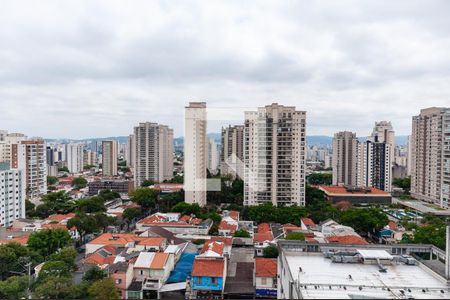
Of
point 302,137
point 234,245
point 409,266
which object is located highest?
point 302,137

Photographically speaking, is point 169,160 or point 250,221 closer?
point 250,221

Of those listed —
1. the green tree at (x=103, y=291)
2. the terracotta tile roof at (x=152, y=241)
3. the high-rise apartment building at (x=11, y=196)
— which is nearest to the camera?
the green tree at (x=103, y=291)

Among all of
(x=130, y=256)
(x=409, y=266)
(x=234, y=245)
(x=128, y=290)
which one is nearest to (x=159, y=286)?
(x=128, y=290)

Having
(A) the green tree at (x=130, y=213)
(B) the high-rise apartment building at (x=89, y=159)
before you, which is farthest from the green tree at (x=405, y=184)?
(B) the high-rise apartment building at (x=89, y=159)

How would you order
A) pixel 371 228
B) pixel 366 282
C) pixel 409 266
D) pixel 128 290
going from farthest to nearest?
1. pixel 371 228
2. pixel 128 290
3. pixel 409 266
4. pixel 366 282

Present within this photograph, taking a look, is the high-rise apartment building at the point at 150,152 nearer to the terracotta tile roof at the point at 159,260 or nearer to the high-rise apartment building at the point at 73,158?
the high-rise apartment building at the point at 73,158

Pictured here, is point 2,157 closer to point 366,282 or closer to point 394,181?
point 366,282
